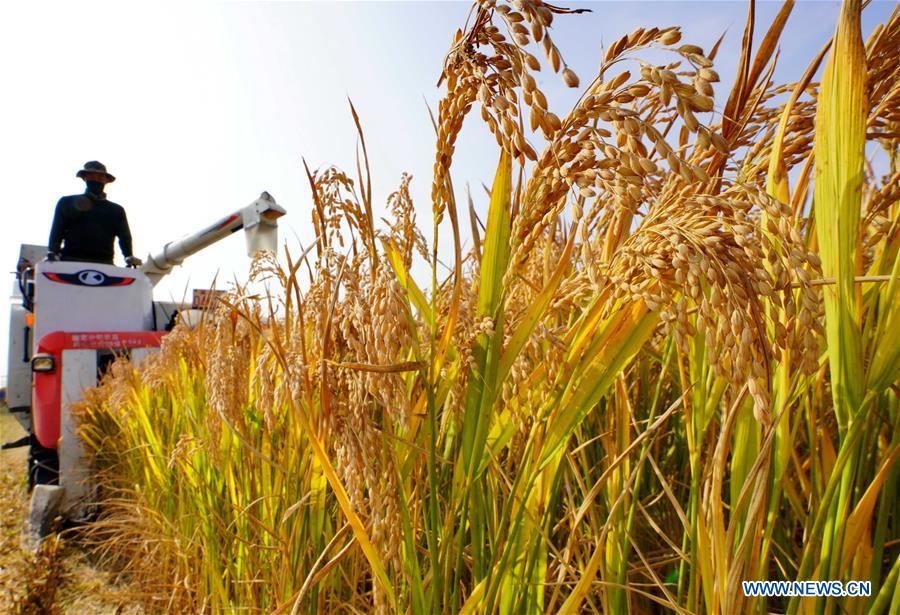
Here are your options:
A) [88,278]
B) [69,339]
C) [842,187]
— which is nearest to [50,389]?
[69,339]

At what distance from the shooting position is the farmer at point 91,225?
435 centimetres

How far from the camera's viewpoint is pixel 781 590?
69cm

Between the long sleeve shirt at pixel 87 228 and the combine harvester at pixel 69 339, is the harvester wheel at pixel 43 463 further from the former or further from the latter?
the long sleeve shirt at pixel 87 228

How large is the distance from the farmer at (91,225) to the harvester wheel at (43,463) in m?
1.98

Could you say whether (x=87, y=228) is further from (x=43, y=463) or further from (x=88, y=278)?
(x=43, y=463)

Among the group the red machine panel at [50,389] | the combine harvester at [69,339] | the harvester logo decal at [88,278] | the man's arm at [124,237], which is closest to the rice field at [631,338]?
the combine harvester at [69,339]

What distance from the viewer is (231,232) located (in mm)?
5043

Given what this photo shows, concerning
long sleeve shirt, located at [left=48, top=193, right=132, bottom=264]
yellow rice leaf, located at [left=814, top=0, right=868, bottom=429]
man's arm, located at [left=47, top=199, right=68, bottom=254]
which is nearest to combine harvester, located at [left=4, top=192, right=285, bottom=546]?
man's arm, located at [left=47, top=199, right=68, bottom=254]

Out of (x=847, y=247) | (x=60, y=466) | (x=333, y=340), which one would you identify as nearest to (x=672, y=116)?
(x=847, y=247)

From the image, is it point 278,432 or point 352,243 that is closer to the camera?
point 352,243

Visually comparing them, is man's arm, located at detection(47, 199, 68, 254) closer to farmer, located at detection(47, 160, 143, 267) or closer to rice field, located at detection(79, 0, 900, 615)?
farmer, located at detection(47, 160, 143, 267)

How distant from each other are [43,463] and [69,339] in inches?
32.7

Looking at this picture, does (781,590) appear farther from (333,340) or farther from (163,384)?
(163,384)

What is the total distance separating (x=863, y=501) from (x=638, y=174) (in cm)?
45
